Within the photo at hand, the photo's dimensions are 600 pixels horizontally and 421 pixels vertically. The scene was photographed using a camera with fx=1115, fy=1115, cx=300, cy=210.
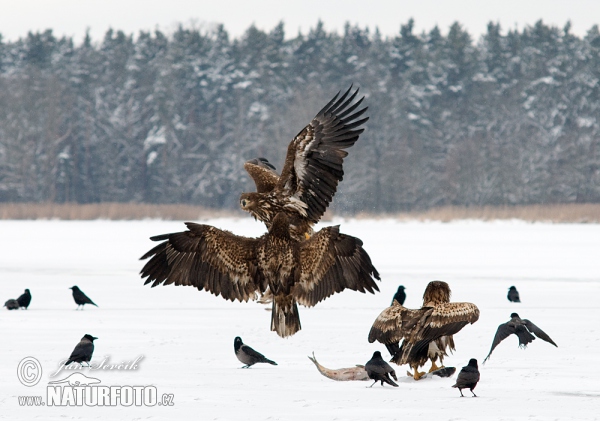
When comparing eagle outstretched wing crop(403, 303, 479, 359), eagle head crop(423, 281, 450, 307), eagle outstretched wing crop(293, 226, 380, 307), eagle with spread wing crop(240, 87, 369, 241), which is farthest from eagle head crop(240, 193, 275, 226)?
eagle head crop(423, 281, 450, 307)

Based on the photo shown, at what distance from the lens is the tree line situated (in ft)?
231

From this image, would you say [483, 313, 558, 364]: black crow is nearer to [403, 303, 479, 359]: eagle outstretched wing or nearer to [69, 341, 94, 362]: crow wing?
[403, 303, 479, 359]: eagle outstretched wing

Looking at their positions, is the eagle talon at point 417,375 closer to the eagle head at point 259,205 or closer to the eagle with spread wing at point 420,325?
the eagle with spread wing at point 420,325

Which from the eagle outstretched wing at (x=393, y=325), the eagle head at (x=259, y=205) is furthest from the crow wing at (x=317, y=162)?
the eagle outstretched wing at (x=393, y=325)

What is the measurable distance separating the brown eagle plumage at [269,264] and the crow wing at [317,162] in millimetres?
447

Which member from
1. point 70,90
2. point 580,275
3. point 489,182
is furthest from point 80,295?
point 70,90

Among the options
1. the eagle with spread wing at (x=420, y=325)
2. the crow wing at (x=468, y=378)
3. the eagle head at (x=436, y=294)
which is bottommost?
the crow wing at (x=468, y=378)

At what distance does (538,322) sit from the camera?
12758mm

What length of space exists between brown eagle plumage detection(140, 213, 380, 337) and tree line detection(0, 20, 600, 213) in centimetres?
6022

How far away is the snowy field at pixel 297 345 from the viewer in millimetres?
7715

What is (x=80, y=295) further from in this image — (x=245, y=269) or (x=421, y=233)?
(x=421, y=233)

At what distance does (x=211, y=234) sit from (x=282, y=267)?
522mm

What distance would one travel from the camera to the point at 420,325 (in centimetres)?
807

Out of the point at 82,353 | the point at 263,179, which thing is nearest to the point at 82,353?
the point at 82,353
